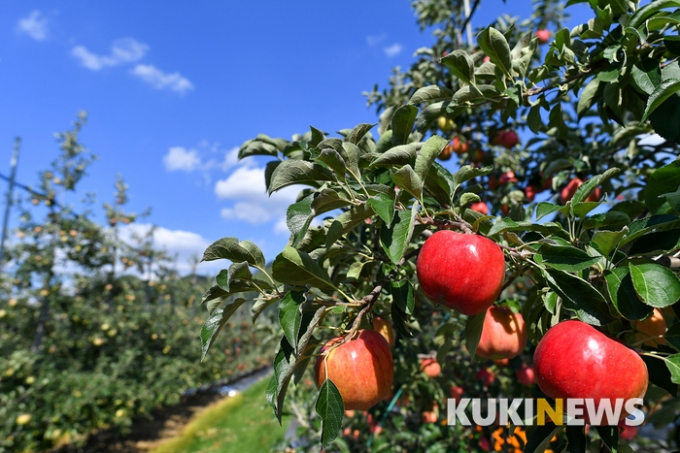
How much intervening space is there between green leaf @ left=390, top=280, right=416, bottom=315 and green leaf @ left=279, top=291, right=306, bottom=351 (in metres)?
0.23

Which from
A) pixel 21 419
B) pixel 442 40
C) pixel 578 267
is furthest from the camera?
pixel 21 419

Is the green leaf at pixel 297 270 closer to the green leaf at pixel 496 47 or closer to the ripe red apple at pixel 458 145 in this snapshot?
the green leaf at pixel 496 47

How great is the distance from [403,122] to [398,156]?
23 centimetres

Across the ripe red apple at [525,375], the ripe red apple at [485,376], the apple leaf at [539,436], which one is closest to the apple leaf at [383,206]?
the apple leaf at [539,436]

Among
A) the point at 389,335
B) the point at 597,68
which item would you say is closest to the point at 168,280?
the point at 389,335

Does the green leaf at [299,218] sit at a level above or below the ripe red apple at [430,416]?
above

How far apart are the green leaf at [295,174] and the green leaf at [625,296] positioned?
59 centimetres

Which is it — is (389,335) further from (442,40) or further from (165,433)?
(165,433)

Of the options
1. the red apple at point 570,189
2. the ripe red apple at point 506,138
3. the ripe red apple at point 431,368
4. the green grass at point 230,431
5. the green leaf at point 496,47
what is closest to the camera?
the green leaf at point 496,47

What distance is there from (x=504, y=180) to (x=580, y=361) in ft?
5.50

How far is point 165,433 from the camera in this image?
6.79 m

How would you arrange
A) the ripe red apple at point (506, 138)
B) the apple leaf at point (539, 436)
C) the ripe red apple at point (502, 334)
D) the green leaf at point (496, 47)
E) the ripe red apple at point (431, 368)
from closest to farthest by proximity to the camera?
the apple leaf at point (539, 436), the green leaf at point (496, 47), the ripe red apple at point (502, 334), the ripe red apple at point (431, 368), the ripe red apple at point (506, 138)

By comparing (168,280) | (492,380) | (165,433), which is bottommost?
(165,433)

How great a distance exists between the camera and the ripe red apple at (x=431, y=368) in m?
2.05
